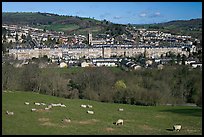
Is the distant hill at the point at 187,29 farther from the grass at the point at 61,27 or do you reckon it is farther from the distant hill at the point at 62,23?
the grass at the point at 61,27

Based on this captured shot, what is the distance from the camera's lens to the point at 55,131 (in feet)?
43.1

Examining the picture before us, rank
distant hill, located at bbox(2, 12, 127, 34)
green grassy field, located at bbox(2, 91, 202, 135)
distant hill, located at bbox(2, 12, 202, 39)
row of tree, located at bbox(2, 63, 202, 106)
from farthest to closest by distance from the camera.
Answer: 1. distant hill, located at bbox(2, 12, 127, 34)
2. distant hill, located at bbox(2, 12, 202, 39)
3. row of tree, located at bbox(2, 63, 202, 106)
4. green grassy field, located at bbox(2, 91, 202, 135)

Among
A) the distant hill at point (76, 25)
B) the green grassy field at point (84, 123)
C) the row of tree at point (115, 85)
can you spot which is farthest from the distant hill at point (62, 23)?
the green grassy field at point (84, 123)

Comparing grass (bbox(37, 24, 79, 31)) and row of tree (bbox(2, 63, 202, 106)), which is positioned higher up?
grass (bbox(37, 24, 79, 31))

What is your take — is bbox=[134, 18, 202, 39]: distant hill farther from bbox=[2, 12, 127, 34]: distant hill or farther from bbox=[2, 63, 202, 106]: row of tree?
bbox=[2, 63, 202, 106]: row of tree

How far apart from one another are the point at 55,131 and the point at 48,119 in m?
2.58

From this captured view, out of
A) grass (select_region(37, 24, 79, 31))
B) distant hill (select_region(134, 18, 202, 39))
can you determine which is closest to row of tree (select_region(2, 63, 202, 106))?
distant hill (select_region(134, 18, 202, 39))

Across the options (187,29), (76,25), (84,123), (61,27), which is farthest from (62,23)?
(84,123)

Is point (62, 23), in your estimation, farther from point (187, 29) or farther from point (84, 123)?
point (84, 123)

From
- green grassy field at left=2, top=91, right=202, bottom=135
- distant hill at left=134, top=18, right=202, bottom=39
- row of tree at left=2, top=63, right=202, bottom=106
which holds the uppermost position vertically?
distant hill at left=134, top=18, right=202, bottom=39

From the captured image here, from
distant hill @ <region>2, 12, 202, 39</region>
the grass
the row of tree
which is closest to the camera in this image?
the row of tree

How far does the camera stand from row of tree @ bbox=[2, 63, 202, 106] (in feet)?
108

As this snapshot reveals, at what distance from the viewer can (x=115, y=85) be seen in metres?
39.3

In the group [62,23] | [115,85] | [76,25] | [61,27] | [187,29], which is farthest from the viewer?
[62,23]
